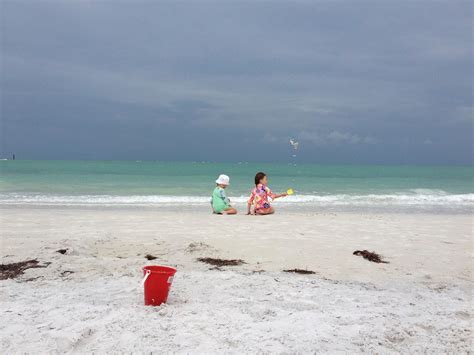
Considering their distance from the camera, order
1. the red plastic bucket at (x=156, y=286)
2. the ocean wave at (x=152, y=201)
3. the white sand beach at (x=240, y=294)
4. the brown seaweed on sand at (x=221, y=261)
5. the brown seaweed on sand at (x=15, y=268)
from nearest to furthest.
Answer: the white sand beach at (x=240, y=294) < the red plastic bucket at (x=156, y=286) < the brown seaweed on sand at (x=15, y=268) < the brown seaweed on sand at (x=221, y=261) < the ocean wave at (x=152, y=201)

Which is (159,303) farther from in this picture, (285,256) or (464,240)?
(464,240)

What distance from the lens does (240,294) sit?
15.7 feet

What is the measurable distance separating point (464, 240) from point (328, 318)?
19.2 feet

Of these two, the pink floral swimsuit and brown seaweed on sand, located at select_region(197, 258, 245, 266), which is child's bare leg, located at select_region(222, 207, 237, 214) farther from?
brown seaweed on sand, located at select_region(197, 258, 245, 266)

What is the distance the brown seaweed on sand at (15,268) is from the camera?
5500 millimetres

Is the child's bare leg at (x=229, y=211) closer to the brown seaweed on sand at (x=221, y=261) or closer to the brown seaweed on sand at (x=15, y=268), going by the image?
the brown seaweed on sand at (x=221, y=261)

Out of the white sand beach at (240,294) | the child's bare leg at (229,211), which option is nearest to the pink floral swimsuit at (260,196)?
the child's bare leg at (229,211)

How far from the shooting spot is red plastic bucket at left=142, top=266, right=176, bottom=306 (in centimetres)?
434

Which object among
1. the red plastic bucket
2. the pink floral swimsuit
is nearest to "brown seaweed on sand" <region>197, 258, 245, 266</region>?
the red plastic bucket

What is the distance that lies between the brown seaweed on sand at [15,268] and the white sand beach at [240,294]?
0.17 m

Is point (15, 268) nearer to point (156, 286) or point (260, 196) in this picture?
point (156, 286)

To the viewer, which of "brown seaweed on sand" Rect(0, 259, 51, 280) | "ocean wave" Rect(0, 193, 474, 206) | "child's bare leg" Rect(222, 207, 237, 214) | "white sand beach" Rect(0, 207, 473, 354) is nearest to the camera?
"white sand beach" Rect(0, 207, 473, 354)

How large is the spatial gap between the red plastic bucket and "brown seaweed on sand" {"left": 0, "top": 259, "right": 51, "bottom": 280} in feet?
7.13

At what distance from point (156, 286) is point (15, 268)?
2629 millimetres
